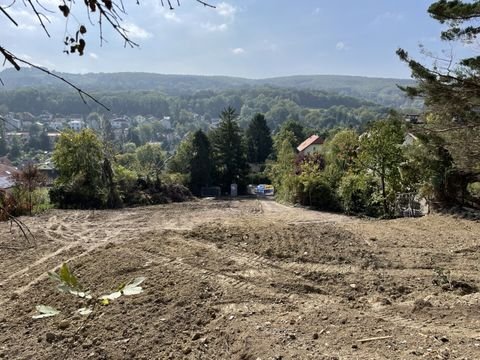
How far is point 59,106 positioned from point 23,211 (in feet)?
444

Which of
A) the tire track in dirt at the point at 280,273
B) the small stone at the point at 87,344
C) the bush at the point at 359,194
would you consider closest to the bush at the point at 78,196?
the bush at the point at 359,194

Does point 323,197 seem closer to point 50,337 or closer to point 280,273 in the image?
point 280,273

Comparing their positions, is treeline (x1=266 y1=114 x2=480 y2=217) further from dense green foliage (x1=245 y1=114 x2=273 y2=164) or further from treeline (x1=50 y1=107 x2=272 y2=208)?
dense green foliage (x1=245 y1=114 x2=273 y2=164)

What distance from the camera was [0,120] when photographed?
1.65 meters

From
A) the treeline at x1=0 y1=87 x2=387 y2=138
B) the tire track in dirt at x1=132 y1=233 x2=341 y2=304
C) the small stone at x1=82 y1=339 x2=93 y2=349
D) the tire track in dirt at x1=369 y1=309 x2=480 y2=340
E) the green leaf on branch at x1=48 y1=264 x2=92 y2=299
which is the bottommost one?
the small stone at x1=82 y1=339 x2=93 y2=349

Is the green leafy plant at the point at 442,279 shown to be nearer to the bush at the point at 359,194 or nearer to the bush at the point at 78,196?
the bush at the point at 359,194

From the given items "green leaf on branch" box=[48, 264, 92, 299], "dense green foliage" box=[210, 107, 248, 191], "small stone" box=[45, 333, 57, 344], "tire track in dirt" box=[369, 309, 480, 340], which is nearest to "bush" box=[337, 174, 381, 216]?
"tire track in dirt" box=[369, 309, 480, 340]

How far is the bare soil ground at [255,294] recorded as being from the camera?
4672 millimetres

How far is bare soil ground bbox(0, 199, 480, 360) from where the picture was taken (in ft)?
15.3

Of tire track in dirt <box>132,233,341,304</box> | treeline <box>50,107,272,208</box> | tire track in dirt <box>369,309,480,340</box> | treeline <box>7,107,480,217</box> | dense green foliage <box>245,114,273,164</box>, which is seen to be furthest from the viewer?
dense green foliage <box>245,114,273,164</box>

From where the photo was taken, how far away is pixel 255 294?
20.7ft

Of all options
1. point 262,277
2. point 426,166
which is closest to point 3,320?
point 262,277

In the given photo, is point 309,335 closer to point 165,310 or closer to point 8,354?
point 165,310

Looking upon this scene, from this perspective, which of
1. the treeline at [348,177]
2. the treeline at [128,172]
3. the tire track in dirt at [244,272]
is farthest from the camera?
the treeline at [128,172]
